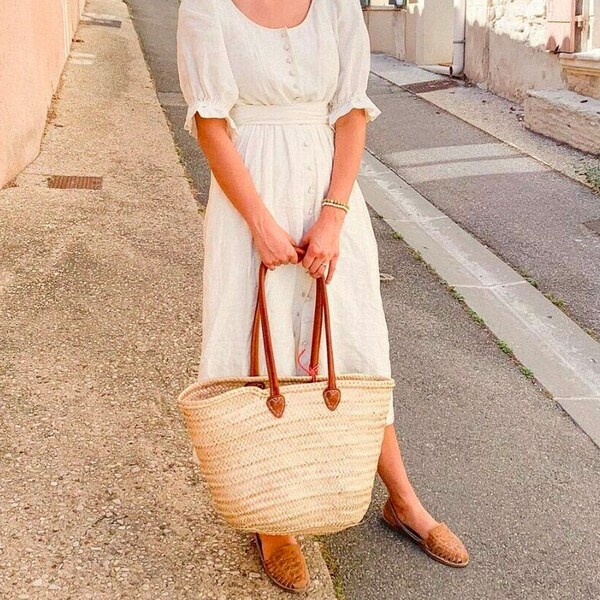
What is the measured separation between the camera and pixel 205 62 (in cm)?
217

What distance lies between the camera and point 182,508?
2750mm

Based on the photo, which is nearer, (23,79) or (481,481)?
(481,481)

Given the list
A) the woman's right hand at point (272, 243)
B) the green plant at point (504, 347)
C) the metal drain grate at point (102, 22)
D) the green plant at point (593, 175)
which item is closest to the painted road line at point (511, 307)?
the green plant at point (504, 347)

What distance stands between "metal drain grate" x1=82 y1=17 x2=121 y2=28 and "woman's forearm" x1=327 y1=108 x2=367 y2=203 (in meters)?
11.9

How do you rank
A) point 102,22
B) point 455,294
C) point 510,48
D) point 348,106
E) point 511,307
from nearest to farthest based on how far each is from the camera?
1. point 348,106
2. point 511,307
3. point 455,294
4. point 510,48
5. point 102,22

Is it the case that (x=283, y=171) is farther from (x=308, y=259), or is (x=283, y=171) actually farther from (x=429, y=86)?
(x=429, y=86)

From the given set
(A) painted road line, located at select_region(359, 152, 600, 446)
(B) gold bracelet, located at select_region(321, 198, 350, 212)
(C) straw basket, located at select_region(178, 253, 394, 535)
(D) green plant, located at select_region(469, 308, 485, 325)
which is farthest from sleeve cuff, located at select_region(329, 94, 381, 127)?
(D) green plant, located at select_region(469, 308, 485, 325)

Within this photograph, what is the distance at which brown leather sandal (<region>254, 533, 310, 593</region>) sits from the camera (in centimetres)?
241

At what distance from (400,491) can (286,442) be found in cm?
69

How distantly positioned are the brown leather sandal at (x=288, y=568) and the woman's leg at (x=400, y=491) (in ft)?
1.19

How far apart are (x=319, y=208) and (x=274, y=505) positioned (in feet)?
2.52

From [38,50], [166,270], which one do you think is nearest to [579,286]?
[166,270]

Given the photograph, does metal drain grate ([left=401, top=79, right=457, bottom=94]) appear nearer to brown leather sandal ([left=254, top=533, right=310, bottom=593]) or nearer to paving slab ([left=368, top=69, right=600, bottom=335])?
paving slab ([left=368, top=69, right=600, bottom=335])

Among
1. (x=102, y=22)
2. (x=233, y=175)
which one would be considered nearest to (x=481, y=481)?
(x=233, y=175)
